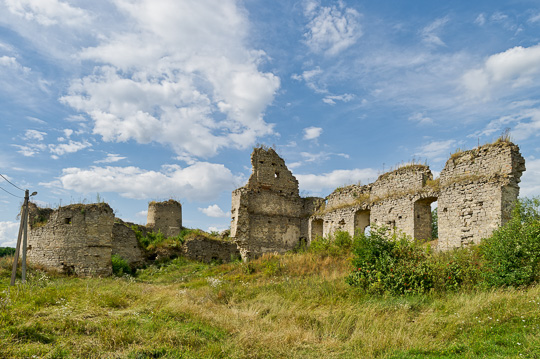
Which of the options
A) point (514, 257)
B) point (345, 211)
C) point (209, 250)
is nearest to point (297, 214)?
point (345, 211)

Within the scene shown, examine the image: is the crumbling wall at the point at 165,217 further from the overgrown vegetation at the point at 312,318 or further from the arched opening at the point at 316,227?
the overgrown vegetation at the point at 312,318

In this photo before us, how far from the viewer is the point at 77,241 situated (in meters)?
18.1

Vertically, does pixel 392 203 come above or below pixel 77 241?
above

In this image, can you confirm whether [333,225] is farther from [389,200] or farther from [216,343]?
[216,343]

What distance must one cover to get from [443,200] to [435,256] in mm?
3748

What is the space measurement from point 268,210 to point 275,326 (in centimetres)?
1547

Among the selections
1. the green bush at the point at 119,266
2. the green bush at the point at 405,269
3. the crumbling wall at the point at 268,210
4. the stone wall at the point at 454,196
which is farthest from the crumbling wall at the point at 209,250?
the green bush at the point at 405,269

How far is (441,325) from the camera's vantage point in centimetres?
745

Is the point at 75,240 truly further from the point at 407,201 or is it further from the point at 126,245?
the point at 407,201

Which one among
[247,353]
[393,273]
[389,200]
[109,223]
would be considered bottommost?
[247,353]

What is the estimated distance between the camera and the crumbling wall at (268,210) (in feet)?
74.2

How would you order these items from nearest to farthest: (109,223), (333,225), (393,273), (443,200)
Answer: (393,273), (443,200), (109,223), (333,225)

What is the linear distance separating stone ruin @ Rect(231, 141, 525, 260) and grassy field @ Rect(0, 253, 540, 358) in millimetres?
5032

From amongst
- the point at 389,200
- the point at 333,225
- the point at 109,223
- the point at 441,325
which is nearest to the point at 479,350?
the point at 441,325
